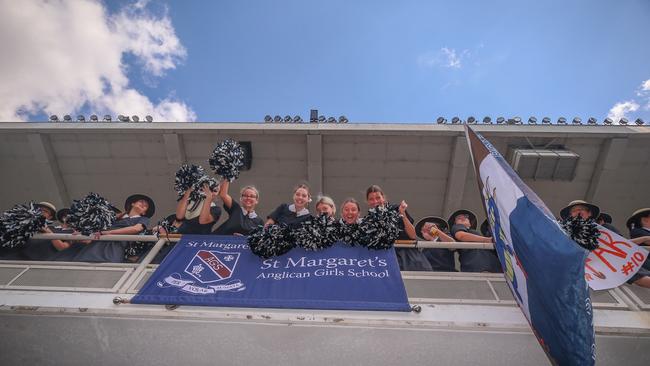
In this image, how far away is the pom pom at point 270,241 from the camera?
380 cm

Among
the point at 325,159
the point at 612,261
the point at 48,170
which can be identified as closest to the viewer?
the point at 612,261

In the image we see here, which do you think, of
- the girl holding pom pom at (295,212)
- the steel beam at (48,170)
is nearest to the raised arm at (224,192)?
the girl holding pom pom at (295,212)

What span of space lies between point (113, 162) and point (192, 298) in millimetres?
6297

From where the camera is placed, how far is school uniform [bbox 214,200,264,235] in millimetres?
4605

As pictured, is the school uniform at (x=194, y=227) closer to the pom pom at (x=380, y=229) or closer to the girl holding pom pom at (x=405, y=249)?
the pom pom at (x=380, y=229)

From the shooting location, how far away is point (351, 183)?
7934mm

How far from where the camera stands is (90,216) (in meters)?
4.27

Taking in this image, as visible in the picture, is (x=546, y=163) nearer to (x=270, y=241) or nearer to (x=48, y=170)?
(x=270, y=241)

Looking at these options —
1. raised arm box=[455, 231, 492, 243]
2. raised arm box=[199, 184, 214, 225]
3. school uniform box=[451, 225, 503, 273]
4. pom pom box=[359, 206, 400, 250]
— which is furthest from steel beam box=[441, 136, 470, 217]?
raised arm box=[199, 184, 214, 225]

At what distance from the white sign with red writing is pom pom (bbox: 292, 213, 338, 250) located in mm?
2839

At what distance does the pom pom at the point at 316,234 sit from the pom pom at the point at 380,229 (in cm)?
38

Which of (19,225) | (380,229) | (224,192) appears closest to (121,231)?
(19,225)

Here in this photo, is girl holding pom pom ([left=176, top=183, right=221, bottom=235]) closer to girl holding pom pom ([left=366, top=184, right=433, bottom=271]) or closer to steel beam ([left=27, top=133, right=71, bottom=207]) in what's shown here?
girl holding pom pom ([left=366, top=184, right=433, bottom=271])

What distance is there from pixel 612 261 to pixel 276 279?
3683 millimetres
